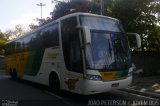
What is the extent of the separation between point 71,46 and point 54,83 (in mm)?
2629

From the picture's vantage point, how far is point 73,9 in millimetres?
33938

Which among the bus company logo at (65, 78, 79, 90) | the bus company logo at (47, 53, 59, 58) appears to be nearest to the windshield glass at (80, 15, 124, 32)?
the bus company logo at (65, 78, 79, 90)

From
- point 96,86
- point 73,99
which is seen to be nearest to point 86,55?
point 96,86

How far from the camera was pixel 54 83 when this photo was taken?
1393cm

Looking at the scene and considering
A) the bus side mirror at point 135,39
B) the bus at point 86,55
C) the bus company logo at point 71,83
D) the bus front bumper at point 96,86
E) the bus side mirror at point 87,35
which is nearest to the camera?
the bus side mirror at point 87,35

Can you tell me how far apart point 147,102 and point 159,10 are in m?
12.7

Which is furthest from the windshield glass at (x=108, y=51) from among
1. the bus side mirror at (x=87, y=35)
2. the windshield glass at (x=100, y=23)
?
the bus side mirror at (x=87, y=35)

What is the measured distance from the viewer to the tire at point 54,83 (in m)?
13.5

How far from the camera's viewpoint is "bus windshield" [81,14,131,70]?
1113 centimetres

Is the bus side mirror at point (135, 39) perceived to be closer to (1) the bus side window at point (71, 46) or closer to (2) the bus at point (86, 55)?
(2) the bus at point (86, 55)

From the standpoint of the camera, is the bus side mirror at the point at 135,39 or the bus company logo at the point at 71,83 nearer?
the bus company logo at the point at 71,83

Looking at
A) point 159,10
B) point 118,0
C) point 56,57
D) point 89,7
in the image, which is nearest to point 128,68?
point 56,57

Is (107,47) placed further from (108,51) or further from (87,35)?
(87,35)

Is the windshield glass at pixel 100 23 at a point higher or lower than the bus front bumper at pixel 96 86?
higher
